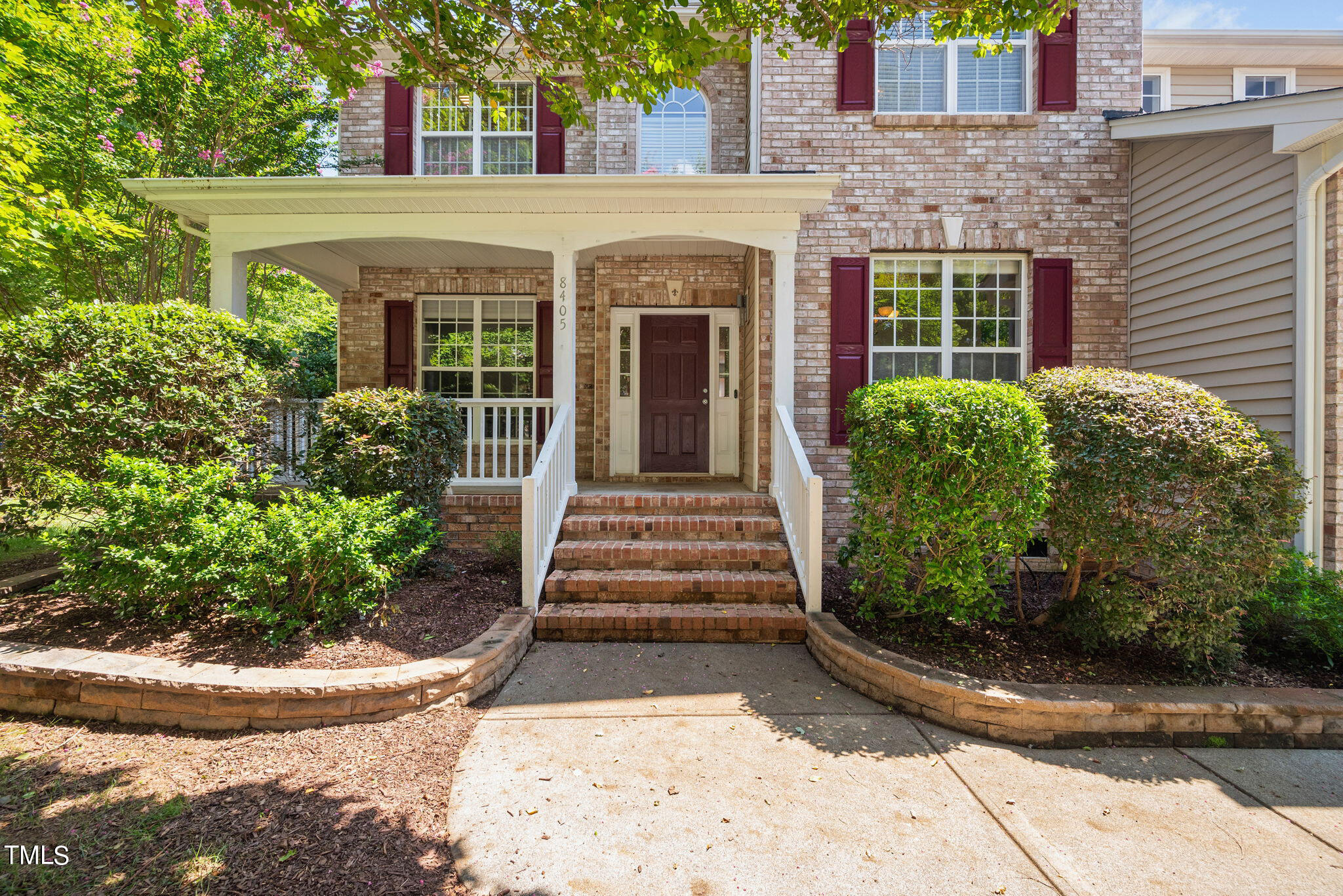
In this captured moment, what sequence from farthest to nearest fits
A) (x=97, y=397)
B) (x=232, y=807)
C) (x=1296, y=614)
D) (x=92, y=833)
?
(x=97, y=397) < (x=1296, y=614) < (x=232, y=807) < (x=92, y=833)

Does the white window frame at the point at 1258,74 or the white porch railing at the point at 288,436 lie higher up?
the white window frame at the point at 1258,74

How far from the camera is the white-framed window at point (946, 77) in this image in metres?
6.30

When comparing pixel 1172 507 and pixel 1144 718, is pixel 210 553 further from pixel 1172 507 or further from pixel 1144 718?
pixel 1172 507

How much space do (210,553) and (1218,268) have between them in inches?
312

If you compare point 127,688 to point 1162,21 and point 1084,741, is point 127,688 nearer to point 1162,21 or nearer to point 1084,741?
point 1084,741

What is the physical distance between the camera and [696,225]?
548 cm

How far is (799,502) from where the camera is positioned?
4531mm

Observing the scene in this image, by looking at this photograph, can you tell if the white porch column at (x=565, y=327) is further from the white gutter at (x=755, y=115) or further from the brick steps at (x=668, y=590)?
the white gutter at (x=755, y=115)

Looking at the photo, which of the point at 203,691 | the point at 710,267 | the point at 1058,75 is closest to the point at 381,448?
the point at 203,691

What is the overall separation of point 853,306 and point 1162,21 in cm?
641

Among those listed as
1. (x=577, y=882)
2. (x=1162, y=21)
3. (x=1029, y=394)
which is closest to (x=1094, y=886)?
(x=577, y=882)

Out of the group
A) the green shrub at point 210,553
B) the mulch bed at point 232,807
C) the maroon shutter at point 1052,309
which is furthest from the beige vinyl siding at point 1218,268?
the green shrub at point 210,553

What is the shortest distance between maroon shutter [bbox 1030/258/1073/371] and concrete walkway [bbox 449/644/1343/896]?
4.16 metres

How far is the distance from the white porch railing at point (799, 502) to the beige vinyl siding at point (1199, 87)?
7.86 m
